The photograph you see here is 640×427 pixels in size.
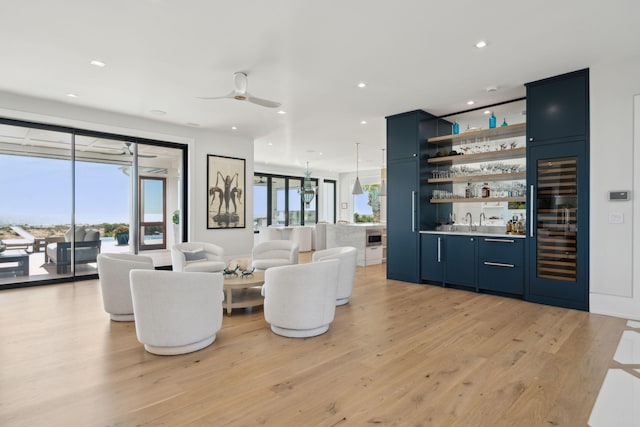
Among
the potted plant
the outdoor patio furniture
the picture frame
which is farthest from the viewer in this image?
the picture frame

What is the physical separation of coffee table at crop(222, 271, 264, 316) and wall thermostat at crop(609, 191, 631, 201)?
A: 4277 mm

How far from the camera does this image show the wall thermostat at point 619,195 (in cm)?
406

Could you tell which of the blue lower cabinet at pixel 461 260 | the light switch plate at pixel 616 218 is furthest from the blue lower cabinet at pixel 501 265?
the light switch plate at pixel 616 218

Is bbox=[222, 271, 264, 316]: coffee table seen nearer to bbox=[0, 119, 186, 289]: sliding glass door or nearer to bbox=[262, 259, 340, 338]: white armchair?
bbox=[262, 259, 340, 338]: white armchair

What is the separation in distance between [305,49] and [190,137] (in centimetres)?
442

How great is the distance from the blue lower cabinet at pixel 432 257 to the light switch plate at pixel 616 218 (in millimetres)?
2184

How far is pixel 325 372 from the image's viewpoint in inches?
105

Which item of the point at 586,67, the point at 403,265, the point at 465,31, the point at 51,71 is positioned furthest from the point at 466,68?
the point at 51,71

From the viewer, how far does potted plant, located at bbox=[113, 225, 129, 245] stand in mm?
6762

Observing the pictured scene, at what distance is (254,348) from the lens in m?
3.13

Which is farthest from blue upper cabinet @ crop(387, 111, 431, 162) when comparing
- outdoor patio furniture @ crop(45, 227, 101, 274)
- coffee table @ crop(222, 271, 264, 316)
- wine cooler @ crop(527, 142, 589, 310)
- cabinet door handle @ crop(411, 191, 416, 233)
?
outdoor patio furniture @ crop(45, 227, 101, 274)

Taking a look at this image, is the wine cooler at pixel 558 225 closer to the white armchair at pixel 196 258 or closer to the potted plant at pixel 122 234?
the white armchair at pixel 196 258

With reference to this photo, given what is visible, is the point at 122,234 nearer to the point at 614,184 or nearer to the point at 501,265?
the point at 501,265

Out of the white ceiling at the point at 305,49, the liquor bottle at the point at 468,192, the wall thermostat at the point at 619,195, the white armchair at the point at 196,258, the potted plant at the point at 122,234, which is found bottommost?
the white armchair at the point at 196,258
